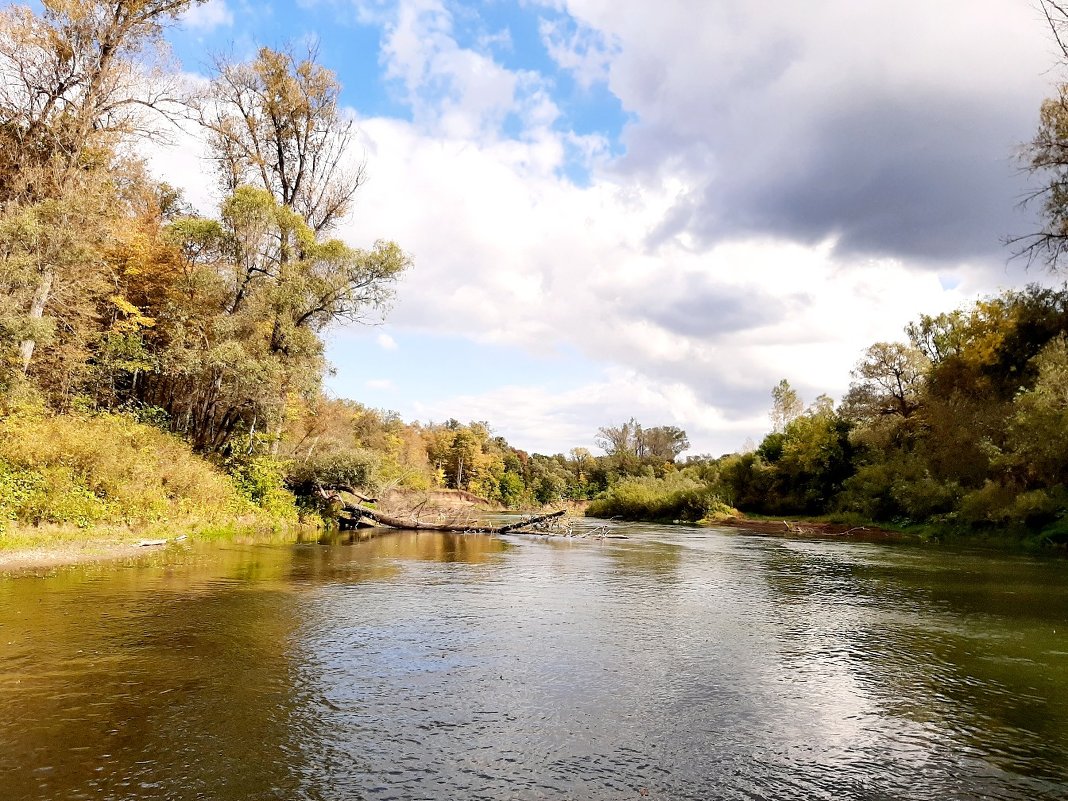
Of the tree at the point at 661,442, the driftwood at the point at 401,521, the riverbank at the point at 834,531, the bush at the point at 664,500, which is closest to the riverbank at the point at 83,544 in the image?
the driftwood at the point at 401,521

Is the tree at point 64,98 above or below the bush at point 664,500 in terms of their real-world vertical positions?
above

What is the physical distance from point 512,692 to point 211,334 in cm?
2118

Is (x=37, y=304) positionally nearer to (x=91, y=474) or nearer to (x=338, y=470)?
(x=91, y=474)

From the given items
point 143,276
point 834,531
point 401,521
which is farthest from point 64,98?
point 834,531

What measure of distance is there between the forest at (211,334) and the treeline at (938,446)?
139 millimetres

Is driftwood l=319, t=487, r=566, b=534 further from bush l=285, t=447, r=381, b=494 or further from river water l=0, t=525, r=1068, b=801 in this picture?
river water l=0, t=525, r=1068, b=801

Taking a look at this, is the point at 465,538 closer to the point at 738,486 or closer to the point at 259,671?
the point at 259,671

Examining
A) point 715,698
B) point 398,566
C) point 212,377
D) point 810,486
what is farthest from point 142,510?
point 810,486

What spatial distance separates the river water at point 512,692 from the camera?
392 cm

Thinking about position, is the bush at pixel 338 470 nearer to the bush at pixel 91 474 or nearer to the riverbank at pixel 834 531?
the bush at pixel 91 474

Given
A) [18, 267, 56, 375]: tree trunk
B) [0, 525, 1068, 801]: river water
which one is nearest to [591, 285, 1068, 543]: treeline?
[0, 525, 1068, 801]: river water

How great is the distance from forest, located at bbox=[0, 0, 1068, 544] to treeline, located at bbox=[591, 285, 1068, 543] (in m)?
0.14

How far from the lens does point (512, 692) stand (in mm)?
5598

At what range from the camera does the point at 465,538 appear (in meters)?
23.9
